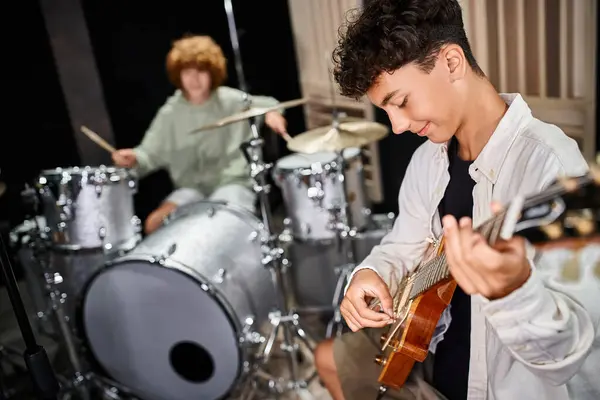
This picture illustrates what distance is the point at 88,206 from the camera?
2.39m

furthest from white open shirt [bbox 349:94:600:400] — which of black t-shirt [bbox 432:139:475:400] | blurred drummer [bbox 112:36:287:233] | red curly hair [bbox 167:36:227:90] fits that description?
red curly hair [bbox 167:36:227:90]

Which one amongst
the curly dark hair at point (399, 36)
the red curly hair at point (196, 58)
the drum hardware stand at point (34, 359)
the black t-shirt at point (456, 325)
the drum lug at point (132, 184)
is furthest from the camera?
the red curly hair at point (196, 58)

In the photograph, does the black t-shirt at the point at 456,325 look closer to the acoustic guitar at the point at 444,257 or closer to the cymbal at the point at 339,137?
the acoustic guitar at the point at 444,257

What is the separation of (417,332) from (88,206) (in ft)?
5.27

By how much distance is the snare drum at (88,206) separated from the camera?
2346mm

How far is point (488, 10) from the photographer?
221cm

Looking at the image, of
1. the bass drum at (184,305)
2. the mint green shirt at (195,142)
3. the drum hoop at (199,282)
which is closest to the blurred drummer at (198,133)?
the mint green shirt at (195,142)

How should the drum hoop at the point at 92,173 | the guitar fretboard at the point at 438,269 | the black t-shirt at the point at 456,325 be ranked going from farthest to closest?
1. the drum hoop at the point at 92,173
2. the black t-shirt at the point at 456,325
3. the guitar fretboard at the point at 438,269

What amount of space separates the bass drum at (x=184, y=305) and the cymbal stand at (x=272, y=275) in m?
0.08

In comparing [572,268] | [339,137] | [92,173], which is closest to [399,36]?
[572,268]

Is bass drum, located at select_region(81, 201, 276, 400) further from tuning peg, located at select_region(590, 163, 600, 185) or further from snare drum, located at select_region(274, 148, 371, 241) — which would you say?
tuning peg, located at select_region(590, 163, 600, 185)

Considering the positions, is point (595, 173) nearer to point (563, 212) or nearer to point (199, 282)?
point (563, 212)

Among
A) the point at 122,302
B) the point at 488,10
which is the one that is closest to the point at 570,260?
the point at 488,10

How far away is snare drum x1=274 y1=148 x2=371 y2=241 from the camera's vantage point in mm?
2422
